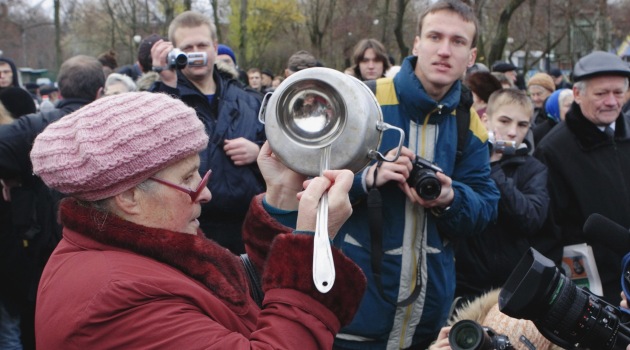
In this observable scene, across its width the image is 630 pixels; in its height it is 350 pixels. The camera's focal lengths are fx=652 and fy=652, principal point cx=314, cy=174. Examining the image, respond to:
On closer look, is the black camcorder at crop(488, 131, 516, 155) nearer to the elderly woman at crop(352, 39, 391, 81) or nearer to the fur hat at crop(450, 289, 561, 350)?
the fur hat at crop(450, 289, 561, 350)

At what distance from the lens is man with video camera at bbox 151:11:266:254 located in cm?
349

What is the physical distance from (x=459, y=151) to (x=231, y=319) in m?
1.68

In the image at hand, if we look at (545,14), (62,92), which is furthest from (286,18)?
(62,92)

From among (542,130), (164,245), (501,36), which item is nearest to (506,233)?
(164,245)

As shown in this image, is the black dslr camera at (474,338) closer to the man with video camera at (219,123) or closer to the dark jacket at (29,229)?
the man with video camera at (219,123)

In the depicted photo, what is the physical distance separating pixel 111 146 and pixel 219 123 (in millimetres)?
1927

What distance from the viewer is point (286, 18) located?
4516 cm

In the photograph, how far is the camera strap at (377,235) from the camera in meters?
2.80

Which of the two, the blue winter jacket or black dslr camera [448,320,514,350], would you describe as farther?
the blue winter jacket

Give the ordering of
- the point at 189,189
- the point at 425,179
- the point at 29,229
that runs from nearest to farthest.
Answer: the point at 189,189 → the point at 425,179 → the point at 29,229

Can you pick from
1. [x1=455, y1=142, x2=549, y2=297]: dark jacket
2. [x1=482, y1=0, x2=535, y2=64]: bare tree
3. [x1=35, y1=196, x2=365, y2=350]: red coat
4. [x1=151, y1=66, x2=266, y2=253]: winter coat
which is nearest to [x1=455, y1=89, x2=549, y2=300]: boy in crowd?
[x1=455, y1=142, x2=549, y2=297]: dark jacket

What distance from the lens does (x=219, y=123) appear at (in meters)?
3.58

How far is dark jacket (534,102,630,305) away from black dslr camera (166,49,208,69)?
6.78 feet

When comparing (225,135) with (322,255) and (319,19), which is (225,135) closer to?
(322,255)
